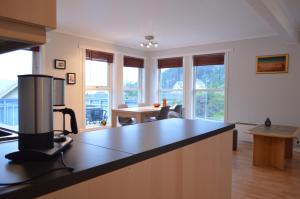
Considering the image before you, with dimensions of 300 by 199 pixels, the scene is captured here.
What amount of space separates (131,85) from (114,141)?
526 cm

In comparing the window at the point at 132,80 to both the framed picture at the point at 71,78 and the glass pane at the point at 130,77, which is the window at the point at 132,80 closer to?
the glass pane at the point at 130,77

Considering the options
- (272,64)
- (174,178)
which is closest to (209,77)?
(272,64)

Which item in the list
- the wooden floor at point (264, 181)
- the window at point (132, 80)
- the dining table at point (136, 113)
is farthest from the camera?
the window at point (132, 80)

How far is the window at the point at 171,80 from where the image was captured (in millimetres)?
6406

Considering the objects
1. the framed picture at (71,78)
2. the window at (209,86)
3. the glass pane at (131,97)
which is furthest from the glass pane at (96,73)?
the window at (209,86)

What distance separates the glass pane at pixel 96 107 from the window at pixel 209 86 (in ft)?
7.61

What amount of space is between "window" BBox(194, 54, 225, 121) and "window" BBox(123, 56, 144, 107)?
1.65m

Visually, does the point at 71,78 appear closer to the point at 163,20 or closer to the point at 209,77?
the point at 163,20

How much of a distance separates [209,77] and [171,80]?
116 cm

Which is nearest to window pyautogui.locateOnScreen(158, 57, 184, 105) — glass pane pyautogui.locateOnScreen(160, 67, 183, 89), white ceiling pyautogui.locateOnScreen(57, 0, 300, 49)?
glass pane pyautogui.locateOnScreen(160, 67, 183, 89)

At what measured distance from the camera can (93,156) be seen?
1037mm

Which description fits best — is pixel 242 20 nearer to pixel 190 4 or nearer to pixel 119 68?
pixel 190 4

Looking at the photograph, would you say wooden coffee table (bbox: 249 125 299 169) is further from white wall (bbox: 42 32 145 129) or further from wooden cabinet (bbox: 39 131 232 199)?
white wall (bbox: 42 32 145 129)

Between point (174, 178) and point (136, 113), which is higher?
point (136, 113)
